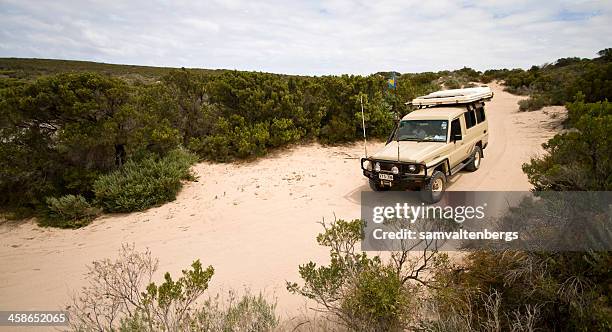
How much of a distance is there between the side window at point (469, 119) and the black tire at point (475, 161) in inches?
30.4

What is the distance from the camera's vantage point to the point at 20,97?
304 inches

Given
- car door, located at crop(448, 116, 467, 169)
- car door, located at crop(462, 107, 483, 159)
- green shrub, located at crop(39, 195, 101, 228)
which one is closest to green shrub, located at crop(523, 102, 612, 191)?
car door, located at crop(448, 116, 467, 169)

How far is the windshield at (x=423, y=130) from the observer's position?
23.4ft

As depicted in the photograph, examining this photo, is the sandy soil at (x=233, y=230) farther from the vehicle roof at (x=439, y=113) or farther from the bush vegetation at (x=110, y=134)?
the vehicle roof at (x=439, y=113)

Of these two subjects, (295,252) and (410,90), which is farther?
(410,90)

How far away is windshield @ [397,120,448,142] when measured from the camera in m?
7.13

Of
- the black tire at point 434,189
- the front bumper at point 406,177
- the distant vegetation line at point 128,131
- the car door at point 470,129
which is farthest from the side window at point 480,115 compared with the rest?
the front bumper at point 406,177

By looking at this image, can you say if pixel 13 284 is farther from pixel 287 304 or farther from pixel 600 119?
pixel 600 119

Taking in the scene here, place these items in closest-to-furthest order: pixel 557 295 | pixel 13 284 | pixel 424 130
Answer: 1. pixel 557 295
2. pixel 13 284
3. pixel 424 130

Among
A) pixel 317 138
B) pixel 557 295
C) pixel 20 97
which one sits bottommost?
pixel 557 295

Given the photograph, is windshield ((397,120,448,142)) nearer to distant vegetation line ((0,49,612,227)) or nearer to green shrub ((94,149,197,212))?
distant vegetation line ((0,49,612,227))

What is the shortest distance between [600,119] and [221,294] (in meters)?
5.40

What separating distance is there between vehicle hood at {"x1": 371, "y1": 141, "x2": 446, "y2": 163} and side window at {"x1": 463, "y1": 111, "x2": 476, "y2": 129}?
1.54 meters

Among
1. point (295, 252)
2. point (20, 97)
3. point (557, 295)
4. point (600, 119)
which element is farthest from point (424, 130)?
point (20, 97)
